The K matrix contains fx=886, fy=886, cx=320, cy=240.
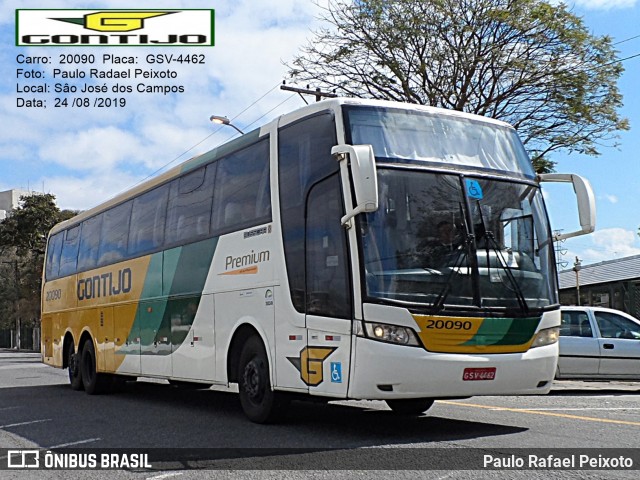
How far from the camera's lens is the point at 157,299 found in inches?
533

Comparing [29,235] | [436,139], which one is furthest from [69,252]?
[29,235]

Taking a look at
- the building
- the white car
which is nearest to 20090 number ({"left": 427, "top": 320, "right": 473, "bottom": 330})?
the white car

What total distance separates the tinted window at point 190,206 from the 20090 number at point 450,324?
434 centimetres

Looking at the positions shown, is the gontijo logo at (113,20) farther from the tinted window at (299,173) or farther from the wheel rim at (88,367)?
the tinted window at (299,173)

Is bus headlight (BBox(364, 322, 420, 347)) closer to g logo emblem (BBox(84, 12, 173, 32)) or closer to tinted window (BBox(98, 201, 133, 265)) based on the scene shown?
tinted window (BBox(98, 201, 133, 265))

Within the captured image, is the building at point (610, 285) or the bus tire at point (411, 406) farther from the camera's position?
the building at point (610, 285)

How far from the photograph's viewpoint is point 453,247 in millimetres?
8906

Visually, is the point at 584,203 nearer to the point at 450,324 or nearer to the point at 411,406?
the point at 450,324

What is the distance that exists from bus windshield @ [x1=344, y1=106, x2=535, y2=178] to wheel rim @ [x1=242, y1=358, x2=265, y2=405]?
2982 mm

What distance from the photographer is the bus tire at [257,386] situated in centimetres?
995

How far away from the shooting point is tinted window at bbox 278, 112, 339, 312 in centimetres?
930

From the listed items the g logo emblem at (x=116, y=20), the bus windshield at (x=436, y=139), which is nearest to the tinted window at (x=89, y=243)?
the g logo emblem at (x=116, y=20)

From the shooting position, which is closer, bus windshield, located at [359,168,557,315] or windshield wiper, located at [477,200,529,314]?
bus windshield, located at [359,168,557,315]

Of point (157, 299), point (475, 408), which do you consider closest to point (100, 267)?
point (157, 299)
